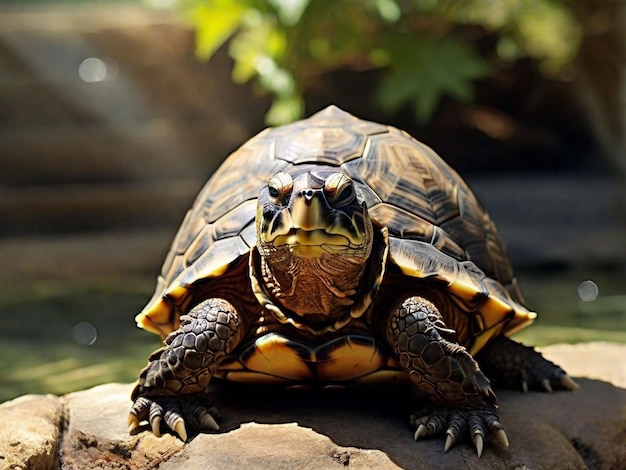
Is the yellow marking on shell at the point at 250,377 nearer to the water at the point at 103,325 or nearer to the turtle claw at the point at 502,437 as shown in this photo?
the turtle claw at the point at 502,437

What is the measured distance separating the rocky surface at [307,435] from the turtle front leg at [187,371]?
0.20ft

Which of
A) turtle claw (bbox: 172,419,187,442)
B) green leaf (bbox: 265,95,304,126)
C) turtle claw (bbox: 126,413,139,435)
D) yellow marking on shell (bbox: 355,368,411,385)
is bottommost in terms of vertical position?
turtle claw (bbox: 172,419,187,442)

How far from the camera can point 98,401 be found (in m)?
2.60

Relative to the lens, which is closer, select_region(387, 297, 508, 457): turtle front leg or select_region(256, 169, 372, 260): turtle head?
select_region(256, 169, 372, 260): turtle head

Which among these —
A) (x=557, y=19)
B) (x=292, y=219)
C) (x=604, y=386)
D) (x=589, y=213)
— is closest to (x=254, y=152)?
(x=292, y=219)

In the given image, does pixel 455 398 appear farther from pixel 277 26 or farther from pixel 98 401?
pixel 277 26

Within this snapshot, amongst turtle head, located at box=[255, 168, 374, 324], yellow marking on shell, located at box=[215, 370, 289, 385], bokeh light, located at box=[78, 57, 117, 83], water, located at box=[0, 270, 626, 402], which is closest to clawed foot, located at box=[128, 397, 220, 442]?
yellow marking on shell, located at box=[215, 370, 289, 385]

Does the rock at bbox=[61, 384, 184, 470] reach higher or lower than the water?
lower

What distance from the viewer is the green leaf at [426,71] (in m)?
6.82

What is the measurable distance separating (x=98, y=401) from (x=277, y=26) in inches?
188

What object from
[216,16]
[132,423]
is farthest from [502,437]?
[216,16]

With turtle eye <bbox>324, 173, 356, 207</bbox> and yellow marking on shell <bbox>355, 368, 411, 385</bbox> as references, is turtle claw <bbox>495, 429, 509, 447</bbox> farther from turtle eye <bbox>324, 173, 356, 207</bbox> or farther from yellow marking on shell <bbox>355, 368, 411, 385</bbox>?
turtle eye <bbox>324, 173, 356, 207</bbox>

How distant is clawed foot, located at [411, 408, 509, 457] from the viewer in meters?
2.17


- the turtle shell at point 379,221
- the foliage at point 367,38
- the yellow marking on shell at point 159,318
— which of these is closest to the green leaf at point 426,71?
the foliage at point 367,38
